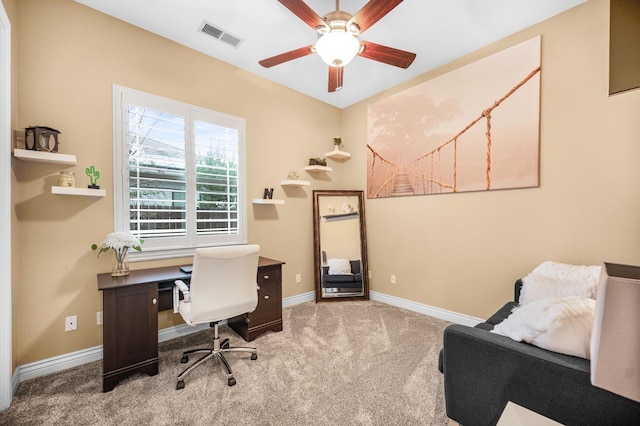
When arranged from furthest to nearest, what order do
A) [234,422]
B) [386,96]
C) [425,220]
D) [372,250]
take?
1. [372,250]
2. [386,96]
3. [425,220]
4. [234,422]

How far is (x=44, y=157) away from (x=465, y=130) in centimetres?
392

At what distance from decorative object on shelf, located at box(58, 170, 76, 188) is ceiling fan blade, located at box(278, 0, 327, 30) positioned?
216cm

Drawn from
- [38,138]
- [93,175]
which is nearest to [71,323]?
[93,175]

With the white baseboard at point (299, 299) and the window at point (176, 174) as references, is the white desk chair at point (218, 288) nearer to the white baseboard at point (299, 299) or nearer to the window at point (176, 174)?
the window at point (176, 174)

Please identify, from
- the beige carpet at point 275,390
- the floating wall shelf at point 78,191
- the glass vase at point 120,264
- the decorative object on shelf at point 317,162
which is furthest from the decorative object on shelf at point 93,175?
the decorative object on shelf at point 317,162

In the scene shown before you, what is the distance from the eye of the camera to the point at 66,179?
86.7 inches

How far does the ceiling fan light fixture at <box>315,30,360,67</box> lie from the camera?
187 centimetres

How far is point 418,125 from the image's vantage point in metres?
3.51

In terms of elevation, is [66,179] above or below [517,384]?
above

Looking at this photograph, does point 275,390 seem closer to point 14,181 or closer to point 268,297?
point 268,297

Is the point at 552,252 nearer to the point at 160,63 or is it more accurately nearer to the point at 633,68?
the point at 633,68

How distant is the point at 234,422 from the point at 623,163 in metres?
3.49

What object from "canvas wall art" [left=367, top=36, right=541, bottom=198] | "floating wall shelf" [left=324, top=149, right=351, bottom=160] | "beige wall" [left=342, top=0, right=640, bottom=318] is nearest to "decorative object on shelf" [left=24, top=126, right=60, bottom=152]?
"floating wall shelf" [left=324, top=149, right=351, bottom=160]

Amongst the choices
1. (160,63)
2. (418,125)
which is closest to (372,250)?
(418,125)
